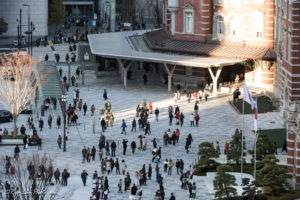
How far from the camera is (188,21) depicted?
117 meters

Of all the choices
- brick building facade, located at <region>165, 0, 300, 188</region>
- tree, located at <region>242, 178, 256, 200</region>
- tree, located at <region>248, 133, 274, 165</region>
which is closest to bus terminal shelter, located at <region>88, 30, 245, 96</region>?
brick building facade, located at <region>165, 0, 300, 188</region>

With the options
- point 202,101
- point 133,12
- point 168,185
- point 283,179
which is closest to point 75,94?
point 202,101

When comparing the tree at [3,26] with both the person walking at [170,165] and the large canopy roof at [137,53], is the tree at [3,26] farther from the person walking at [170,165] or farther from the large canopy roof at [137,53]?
the person walking at [170,165]

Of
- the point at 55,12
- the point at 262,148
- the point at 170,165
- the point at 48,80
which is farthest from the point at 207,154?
the point at 55,12

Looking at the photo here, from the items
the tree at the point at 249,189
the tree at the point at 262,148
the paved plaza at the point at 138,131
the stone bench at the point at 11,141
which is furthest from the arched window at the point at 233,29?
the tree at the point at 249,189

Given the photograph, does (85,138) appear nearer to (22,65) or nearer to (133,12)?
(22,65)

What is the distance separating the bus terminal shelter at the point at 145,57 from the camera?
10756cm

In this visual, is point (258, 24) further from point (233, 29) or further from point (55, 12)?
point (55, 12)

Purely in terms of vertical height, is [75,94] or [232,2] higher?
[232,2]

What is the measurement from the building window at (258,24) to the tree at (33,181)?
38880mm

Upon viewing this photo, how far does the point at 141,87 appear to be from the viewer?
116 m

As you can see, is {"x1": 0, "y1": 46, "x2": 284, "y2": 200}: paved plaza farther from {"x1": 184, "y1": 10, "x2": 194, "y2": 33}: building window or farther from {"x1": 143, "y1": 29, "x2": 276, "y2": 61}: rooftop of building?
{"x1": 184, "y1": 10, "x2": 194, "y2": 33}: building window

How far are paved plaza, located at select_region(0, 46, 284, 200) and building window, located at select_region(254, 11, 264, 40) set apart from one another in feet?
27.1

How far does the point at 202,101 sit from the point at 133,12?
6647 centimetres
